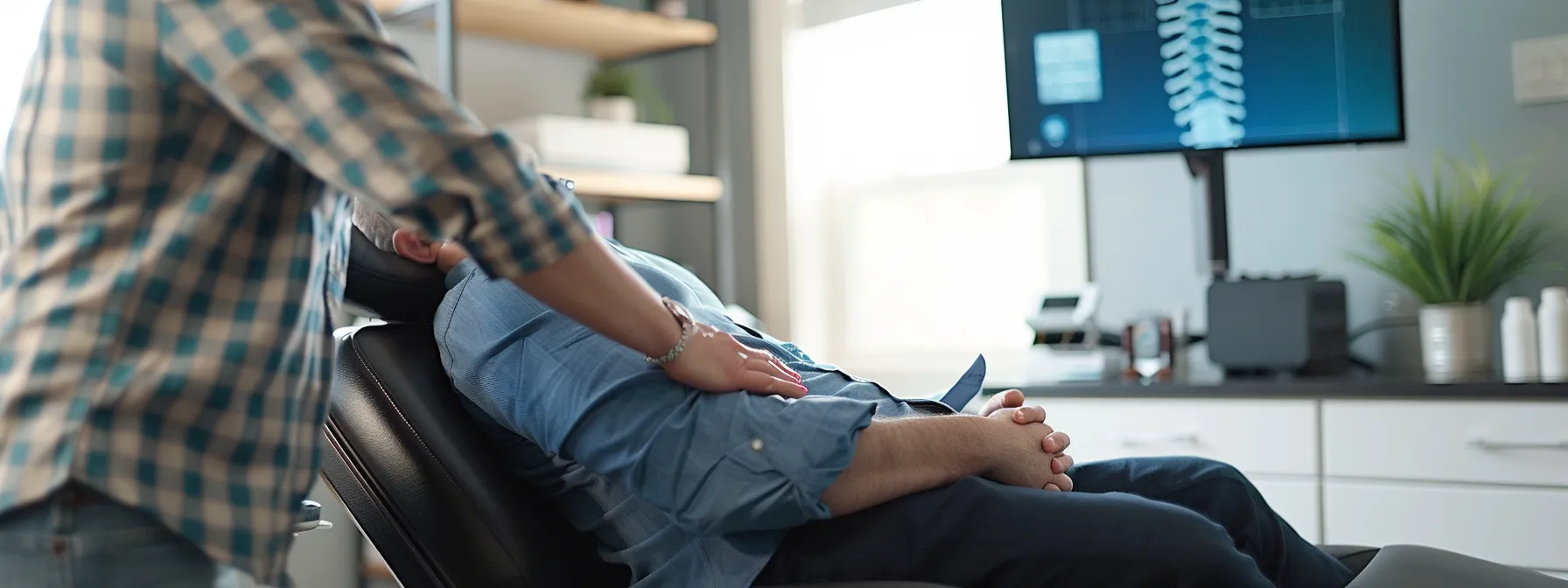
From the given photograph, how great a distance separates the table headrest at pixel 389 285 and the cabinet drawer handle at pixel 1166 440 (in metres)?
1.39

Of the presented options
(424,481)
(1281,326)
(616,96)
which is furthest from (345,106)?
(616,96)

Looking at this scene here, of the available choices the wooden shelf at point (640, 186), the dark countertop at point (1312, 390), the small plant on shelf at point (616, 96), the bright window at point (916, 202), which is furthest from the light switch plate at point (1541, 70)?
the small plant on shelf at point (616, 96)

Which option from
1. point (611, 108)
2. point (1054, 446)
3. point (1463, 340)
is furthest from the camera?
point (611, 108)

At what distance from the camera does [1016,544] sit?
1.25 m

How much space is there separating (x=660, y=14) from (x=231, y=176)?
8.25ft

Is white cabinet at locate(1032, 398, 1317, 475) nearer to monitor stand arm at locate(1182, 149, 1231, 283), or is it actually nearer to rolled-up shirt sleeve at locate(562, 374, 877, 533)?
monitor stand arm at locate(1182, 149, 1231, 283)

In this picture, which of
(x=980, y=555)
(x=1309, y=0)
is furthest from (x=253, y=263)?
(x=1309, y=0)

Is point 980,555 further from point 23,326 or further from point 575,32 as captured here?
point 575,32

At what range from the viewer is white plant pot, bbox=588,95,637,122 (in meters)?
3.10

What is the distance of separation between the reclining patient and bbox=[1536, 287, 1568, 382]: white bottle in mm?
1012

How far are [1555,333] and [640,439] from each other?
1.72 m

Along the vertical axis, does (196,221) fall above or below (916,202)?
below

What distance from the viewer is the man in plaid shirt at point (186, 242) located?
828 mm

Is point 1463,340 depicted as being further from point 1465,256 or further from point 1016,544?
point 1016,544
